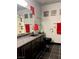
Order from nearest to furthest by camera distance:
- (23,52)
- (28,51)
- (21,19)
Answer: (23,52), (28,51), (21,19)

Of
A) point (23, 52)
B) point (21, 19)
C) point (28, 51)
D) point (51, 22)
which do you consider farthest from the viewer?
point (51, 22)

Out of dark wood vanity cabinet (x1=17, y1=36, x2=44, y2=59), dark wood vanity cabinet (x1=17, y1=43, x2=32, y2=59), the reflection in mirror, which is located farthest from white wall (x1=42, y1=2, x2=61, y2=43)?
dark wood vanity cabinet (x1=17, y1=43, x2=32, y2=59)

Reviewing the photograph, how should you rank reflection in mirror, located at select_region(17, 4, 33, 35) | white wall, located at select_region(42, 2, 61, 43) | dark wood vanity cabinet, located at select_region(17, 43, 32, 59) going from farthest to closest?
white wall, located at select_region(42, 2, 61, 43) → reflection in mirror, located at select_region(17, 4, 33, 35) → dark wood vanity cabinet, located at select_region(17, 43, 32, 59)

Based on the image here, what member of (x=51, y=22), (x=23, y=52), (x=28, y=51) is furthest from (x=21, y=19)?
(x=51, y=22)

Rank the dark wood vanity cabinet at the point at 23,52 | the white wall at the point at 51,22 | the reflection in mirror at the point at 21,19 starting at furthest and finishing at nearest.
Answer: the white wall at the point at 51,22, the reflection in mirror at the point at 21,19, the dark wood vanity cabinet at the point at 23,52

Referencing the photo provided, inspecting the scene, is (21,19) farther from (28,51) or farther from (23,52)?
(23,52)

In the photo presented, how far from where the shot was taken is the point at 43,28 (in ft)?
17.0

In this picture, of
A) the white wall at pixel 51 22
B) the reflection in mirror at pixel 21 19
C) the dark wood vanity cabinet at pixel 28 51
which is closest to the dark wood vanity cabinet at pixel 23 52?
the dark wood vanity cabinet at pixel 28 51

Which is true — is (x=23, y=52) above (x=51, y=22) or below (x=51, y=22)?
below

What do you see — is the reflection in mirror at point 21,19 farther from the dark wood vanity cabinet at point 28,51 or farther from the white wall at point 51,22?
the white wall at point 51,22

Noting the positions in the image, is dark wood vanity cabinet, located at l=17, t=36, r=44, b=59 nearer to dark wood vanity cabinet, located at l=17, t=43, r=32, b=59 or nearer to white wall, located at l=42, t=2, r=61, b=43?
dark wood vanity cabinet, located at l=17, t=43, r=32, b=59
